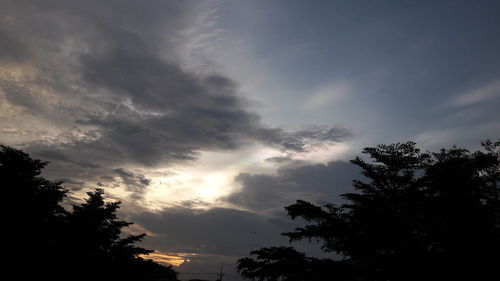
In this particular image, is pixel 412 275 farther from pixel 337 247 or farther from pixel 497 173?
pixel 497 173

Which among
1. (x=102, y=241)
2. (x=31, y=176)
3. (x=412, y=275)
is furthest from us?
(x=102, y=241)

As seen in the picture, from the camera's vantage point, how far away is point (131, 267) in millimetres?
19000

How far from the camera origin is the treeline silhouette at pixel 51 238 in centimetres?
1512

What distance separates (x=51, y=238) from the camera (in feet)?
57.0

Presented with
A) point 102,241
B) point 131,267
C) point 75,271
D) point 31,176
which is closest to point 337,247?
point 131,267

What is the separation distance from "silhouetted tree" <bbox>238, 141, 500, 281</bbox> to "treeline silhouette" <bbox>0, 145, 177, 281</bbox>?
11.5 m

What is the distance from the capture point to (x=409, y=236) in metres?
11.5

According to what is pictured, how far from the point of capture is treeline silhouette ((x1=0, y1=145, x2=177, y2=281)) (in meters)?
15.1

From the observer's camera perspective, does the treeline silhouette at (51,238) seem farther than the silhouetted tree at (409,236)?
Yes

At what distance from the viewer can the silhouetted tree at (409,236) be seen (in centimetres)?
1001

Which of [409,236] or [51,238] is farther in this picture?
[51,238]

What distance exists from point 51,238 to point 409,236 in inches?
727

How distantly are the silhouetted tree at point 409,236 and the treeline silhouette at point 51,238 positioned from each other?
11485 mm

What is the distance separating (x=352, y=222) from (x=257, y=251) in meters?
3.95
